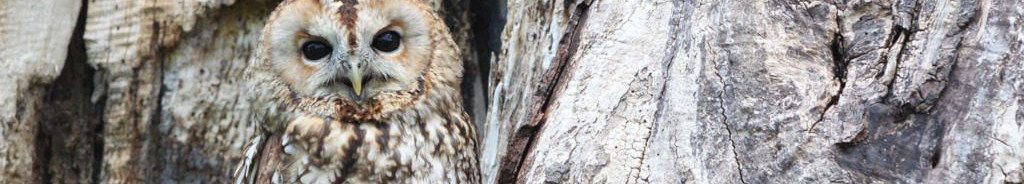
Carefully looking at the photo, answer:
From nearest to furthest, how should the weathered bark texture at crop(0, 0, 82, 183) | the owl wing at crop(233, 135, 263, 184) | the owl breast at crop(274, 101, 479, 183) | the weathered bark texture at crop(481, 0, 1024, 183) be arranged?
1. the weathered bark texture at crop(481, 0, 1024, 183)
2. the owl breast at crop(274, 101, 479, 183)
3. the owl wing at crop(233, 135, 263, 184)
4. the weathered bark texture at crop(0, 0, 82, 183)

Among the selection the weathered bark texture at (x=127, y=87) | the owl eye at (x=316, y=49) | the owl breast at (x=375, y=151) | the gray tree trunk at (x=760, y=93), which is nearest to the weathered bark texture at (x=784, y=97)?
the gray tree trunk at (x=760, y=93)

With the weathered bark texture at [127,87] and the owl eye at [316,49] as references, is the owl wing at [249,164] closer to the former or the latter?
the owl eye at [316,49]

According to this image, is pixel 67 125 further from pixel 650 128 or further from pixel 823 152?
pixel 823 152

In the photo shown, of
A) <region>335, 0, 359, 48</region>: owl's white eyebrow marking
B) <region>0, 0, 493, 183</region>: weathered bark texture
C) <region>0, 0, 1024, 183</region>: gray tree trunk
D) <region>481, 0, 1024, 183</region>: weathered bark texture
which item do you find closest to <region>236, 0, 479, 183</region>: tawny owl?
<region>335, 0, 359, 48</region>: owl's white eyebrow marking

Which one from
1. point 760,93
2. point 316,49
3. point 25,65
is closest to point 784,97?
point 760,93

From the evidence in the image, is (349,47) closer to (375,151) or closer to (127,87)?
(375,151)

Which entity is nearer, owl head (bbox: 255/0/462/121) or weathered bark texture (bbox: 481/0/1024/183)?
weathered bark texture (bbox: 481/0/1024/183)

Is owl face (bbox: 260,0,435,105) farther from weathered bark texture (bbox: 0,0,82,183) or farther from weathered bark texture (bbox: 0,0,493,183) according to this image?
weathered bark texture (bbox: 0,0,82,183)

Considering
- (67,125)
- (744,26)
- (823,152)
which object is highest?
(744,26)

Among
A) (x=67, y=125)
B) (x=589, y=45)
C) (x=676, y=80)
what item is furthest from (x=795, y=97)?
(x=67, y=125)
